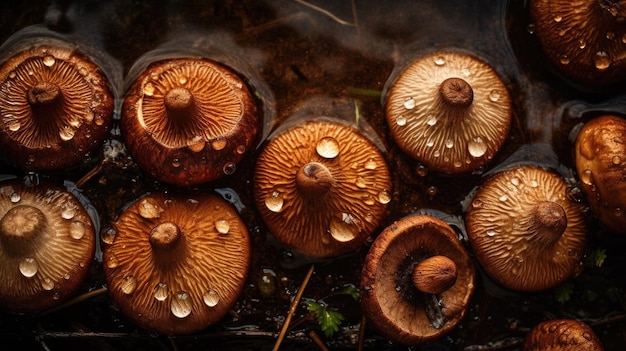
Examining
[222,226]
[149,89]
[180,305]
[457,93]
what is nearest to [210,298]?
[180,305]

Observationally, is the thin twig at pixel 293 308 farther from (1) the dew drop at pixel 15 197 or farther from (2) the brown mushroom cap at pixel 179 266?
(1) the dew drop at pixel 15 197

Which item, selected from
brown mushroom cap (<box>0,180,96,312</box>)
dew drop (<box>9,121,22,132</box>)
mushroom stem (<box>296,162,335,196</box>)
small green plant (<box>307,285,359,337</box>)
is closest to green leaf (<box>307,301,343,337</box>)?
small green plant (<box>307,285,359,337</box>)

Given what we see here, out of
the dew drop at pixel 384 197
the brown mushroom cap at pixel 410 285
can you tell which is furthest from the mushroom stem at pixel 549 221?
the dew drop at pixel 384 197

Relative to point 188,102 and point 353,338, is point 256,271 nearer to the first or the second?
point 353,338

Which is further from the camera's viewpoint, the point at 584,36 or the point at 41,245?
the point at 584,36

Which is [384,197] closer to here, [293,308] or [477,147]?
[477,147]

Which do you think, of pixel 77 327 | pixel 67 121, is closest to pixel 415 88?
pixel 67 121
